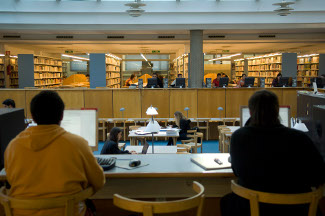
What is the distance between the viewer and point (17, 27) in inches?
399

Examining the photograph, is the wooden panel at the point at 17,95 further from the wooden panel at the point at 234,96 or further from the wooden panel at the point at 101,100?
the wooden panel at the point at 234,96

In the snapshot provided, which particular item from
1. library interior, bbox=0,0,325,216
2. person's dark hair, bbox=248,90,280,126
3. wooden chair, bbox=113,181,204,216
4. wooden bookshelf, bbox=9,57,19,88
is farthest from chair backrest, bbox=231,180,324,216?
wooden bookshelf, bbox=9,57,19,88

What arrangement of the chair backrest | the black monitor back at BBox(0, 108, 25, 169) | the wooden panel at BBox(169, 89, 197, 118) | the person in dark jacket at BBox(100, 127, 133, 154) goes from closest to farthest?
the chair backrest, the black monitor back at BBox(0, 108, 25, 169), the person in dark jacket at BBox(100, 127, 133, 154), the wooden panel at BBox(169, 89, 197, 118)

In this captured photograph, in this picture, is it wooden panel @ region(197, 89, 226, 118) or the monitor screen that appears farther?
wooden panel @ region(197, 89, 226, 118)

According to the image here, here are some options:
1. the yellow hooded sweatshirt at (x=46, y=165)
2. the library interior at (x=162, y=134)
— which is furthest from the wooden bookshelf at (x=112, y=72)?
the yellow hooded sweatshirt at (x=46, y=165)

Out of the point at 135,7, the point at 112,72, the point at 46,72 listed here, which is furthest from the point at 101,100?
the point at 46,72

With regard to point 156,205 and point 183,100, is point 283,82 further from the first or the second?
point 156,205

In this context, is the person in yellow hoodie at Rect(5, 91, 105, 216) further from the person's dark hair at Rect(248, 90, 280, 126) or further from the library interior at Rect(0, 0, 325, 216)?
the person's dark hair at Rect(248, 90, 280, 126)

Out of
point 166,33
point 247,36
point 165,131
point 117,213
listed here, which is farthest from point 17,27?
point 117,213

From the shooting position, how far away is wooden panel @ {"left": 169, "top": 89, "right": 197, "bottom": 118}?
9484 millimetres

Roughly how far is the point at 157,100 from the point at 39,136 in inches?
299

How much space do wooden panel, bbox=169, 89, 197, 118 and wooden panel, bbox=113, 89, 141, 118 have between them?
949mm

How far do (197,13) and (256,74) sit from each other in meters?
8.65

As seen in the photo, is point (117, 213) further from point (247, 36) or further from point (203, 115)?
point (247, 36)
